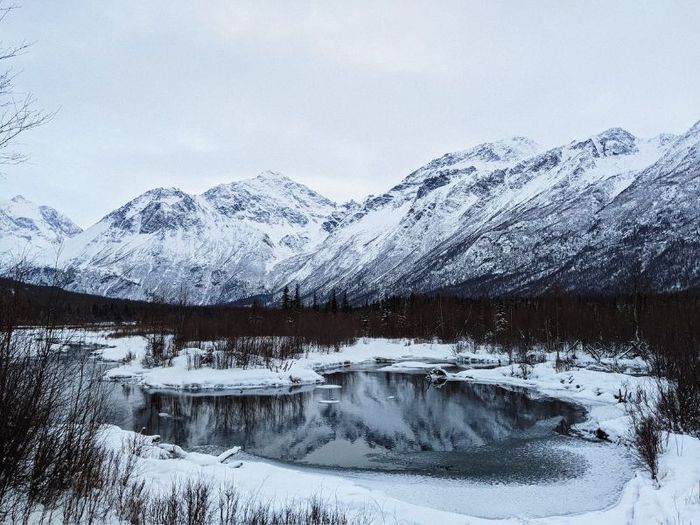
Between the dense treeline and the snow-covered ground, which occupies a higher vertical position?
the dense treeline

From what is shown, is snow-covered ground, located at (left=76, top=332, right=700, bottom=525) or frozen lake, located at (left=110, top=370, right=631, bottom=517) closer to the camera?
snow-covered ground, located at (left=76, top=332, right=700, bottom=525)

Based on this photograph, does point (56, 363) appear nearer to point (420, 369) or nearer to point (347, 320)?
point (420, 369)

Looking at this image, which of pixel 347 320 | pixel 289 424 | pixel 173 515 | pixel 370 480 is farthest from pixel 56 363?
pixel 347 320

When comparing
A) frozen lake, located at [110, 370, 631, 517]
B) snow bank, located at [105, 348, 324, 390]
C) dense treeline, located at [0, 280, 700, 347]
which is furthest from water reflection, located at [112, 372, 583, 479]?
dense treeline, located at [0, 280, 700, 347]

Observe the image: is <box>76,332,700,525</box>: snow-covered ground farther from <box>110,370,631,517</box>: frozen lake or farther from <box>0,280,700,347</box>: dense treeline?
<box>0,280,700,347</box>: dense treeline

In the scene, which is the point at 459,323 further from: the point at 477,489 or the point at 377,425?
the point at 477,489

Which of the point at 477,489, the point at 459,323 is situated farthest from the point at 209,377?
the point at 459,323

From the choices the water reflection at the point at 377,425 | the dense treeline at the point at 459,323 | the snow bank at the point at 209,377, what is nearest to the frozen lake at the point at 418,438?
the water reflection at the point at 377,425

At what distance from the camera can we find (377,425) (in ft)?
93.6

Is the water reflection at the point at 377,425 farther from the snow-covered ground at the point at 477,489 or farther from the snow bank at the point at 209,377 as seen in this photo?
the snow bank at the point at 209,377

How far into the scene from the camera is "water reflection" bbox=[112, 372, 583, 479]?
2155 cm

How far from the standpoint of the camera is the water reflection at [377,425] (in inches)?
848

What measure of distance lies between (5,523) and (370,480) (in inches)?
508

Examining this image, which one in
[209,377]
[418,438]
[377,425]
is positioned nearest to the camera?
[418,438]
